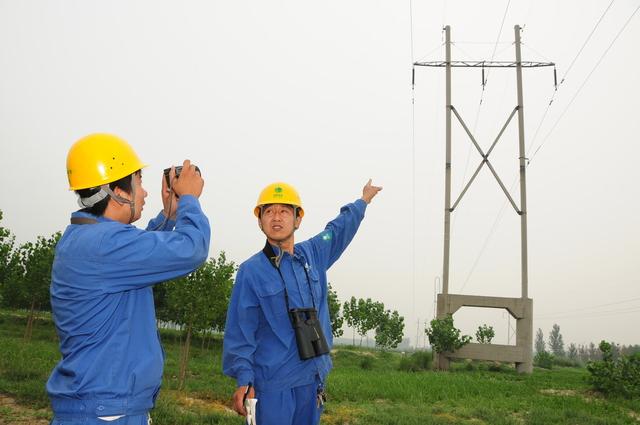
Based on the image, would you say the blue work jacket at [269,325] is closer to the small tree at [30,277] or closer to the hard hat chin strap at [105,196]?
the hard hat chin strap at [105,196]

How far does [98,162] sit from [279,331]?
6.23 feet

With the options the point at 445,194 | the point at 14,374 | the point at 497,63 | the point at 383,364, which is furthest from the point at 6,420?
the point at 497,63

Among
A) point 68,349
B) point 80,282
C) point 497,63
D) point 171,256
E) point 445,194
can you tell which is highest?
point 497,63

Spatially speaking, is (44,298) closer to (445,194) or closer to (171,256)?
(445,194)

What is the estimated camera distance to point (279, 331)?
3.78 metres

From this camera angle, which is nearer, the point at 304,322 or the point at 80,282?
the point at 80,282

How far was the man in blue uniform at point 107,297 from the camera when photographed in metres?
2.21

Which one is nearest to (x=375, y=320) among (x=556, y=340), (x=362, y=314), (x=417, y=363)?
(x=362, y=314)

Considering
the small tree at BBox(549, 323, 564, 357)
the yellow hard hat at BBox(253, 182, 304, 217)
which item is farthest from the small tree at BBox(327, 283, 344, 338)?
the small tree at BBox(549, 323, 564, 357)

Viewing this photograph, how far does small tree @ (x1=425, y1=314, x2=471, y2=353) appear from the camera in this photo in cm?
2388

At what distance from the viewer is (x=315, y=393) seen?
3.77 metres

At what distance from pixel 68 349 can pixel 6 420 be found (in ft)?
22.6

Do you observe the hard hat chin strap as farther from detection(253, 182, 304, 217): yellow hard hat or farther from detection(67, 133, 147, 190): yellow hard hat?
detection(253, 182, 304, 217): yellow hard hat

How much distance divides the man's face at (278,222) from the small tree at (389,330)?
137ft
